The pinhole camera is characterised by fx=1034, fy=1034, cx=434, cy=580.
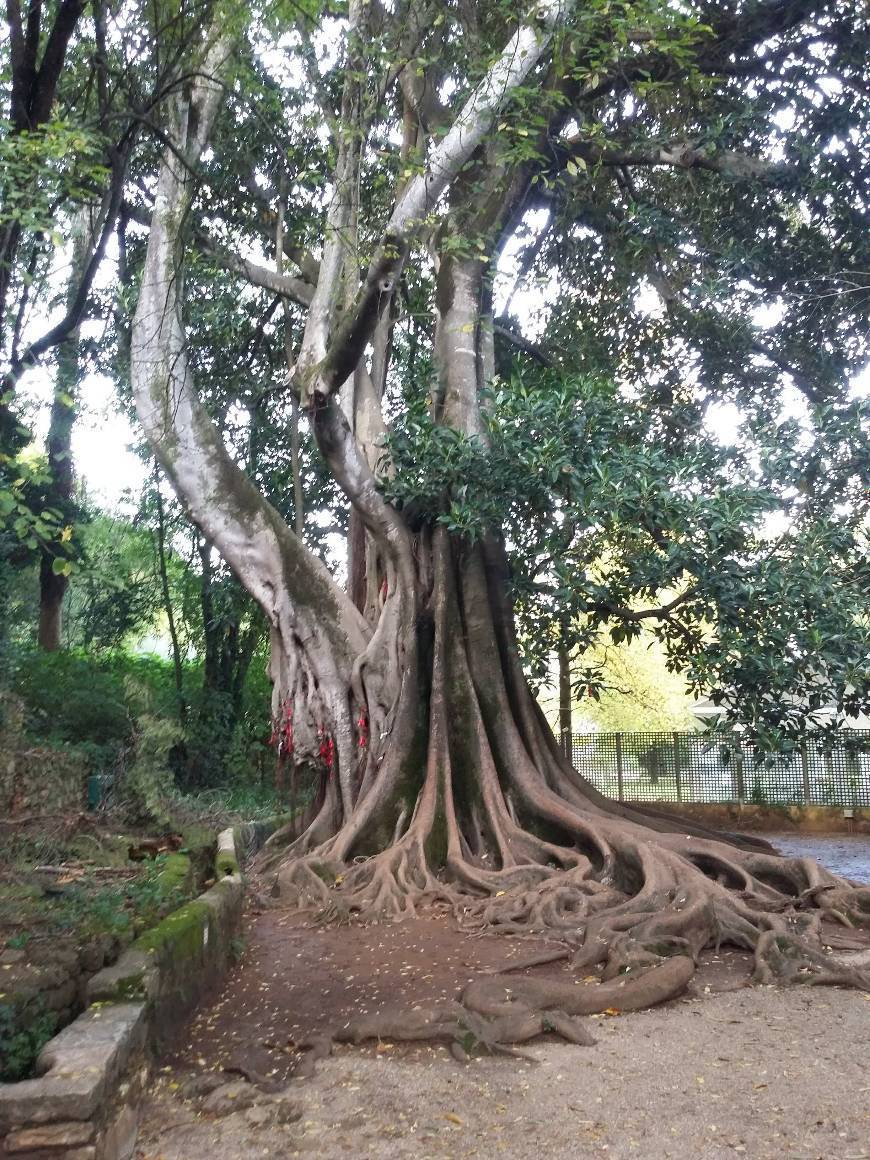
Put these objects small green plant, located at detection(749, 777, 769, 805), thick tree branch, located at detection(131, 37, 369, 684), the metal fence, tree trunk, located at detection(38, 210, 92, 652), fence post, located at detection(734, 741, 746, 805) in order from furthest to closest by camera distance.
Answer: fence post, located at detection(734, 741, 746, 805), small green plant, located at detection(749, 777, 769, 805), the metal fence, tree trunk, located at detection(38, 210, 92, 652), thick tree branch, located at detection(131, 37, 369, 684)

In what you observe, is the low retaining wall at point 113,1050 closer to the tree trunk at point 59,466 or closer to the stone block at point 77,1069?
the stone block at point 77,1069

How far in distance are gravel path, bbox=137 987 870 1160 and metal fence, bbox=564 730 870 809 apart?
1103 cm

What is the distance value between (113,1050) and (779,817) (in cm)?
1467

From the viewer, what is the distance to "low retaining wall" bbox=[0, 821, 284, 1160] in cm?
322

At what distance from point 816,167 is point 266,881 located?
8798 millimetres

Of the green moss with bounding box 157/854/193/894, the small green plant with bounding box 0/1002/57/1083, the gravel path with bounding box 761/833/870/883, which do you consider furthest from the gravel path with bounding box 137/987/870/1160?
the gravel path with bounding box 761/833/870/883

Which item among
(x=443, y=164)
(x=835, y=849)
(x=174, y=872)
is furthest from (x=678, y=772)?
(x=174, y=872)

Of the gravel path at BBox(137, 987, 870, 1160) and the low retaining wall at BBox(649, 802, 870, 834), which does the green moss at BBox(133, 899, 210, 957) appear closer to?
the gravel path at BBox(137, 987, 870, 1160)

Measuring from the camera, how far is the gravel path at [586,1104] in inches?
151

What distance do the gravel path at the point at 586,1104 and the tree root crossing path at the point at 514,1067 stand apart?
10 millimetres

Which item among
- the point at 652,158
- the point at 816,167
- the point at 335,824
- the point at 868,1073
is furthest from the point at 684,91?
the point at 868,1073

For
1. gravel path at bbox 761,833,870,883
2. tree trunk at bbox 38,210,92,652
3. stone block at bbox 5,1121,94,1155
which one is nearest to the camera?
stone block at bbox 5,1121,94,1155

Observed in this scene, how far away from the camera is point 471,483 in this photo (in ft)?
30.8

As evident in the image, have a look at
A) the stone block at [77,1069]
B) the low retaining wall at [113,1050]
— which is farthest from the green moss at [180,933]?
the stone block at [77,1069]
